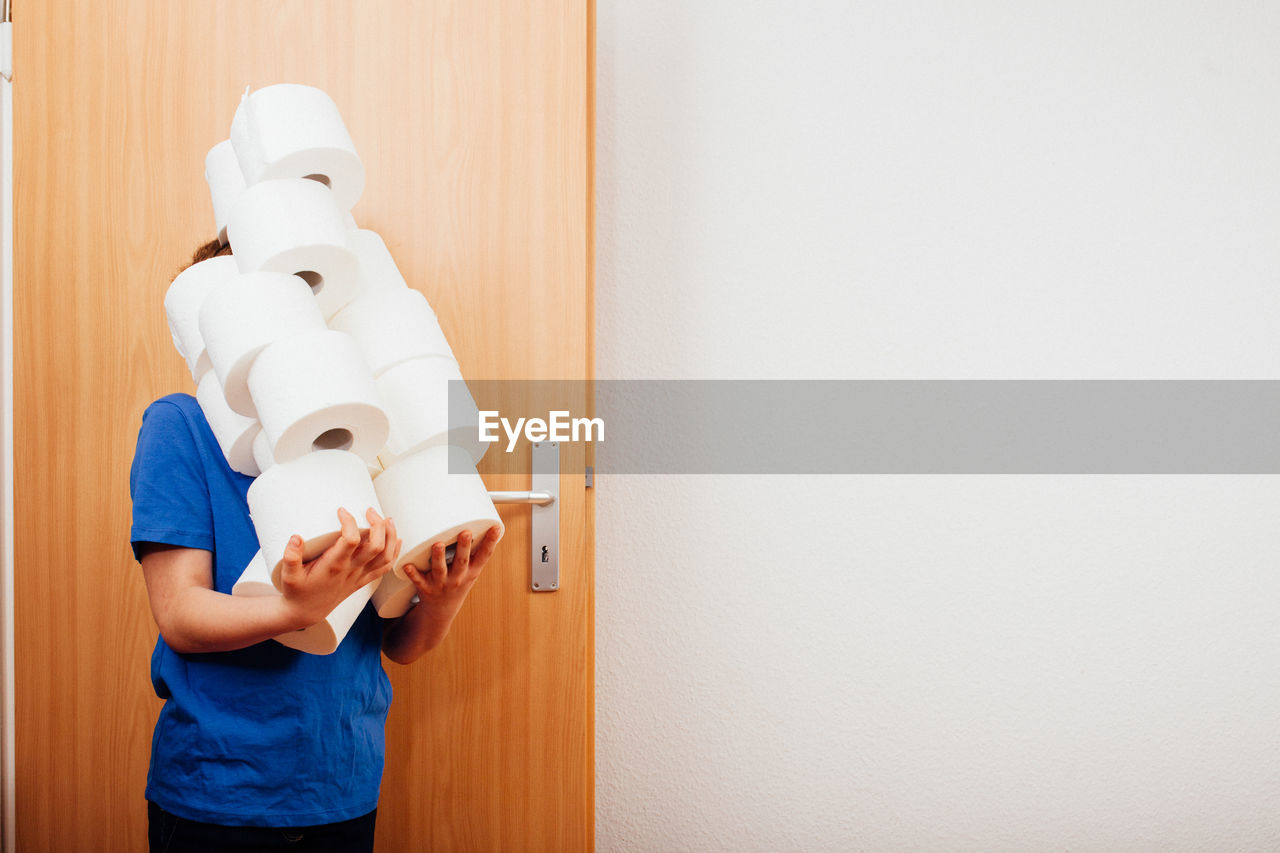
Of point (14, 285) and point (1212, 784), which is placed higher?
point (14, 285)

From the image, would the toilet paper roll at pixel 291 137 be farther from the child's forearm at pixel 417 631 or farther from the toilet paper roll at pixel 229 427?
the child's forearm at pixel 417 631

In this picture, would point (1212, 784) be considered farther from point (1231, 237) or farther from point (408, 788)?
point (408, 788)

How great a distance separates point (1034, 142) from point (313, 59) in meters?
1.08

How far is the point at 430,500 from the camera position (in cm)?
73

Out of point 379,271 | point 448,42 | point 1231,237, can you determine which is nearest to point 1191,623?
point 1231,237

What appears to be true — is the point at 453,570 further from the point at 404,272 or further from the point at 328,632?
the point at 404,272

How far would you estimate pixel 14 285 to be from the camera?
3.79 feet

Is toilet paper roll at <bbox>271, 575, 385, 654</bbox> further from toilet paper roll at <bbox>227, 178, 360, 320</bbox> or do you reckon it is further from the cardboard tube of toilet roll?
toilet paper roll at <bbox>227, 178, 360, 320</bbox>

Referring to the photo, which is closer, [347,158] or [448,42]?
[347,158]

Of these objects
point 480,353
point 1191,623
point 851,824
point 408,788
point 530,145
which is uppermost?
point 530,145

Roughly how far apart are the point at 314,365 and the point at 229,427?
A: 5.5 inches

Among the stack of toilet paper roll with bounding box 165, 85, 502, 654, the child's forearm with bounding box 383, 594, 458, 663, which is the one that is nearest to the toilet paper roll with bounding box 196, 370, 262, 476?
the stack of toilet paper roll with bounding box 165, 85, 502, 654

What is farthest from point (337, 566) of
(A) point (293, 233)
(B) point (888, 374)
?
(B) point (888, 374)

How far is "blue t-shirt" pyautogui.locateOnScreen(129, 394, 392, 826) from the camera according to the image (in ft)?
2.46
